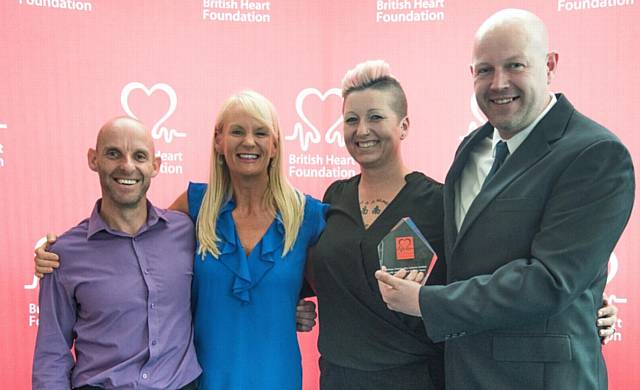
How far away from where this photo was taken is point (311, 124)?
4.42m

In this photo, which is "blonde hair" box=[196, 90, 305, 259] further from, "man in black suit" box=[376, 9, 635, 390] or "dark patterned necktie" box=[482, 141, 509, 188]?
"dark patterned necktie" box=[482, 141, 509, 188]

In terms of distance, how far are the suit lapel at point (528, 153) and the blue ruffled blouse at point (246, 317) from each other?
0.89m

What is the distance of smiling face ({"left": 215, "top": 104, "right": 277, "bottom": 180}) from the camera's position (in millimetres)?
2553

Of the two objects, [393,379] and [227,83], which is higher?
[227,83]

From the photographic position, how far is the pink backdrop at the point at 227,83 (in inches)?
149

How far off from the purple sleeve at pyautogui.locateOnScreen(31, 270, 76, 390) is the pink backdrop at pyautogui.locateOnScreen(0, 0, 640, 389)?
1830 millimetres

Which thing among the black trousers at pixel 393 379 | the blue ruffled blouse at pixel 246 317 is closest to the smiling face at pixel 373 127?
the blue ruffled blouse at pixel 246 317

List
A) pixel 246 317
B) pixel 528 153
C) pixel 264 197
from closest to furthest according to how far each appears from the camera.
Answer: pixel 528 153 < pixel 246 317 < pixel 264 197

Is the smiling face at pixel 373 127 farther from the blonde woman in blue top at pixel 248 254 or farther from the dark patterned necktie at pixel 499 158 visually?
the dark patterned necktie at pixel 499 158

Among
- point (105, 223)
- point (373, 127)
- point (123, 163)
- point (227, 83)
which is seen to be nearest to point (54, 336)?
point (105, 223)

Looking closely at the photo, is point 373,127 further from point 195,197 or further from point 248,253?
point 195,197

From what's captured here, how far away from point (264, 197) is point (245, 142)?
273 mm

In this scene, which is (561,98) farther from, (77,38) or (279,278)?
(77,38)

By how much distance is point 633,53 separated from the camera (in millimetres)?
3781
